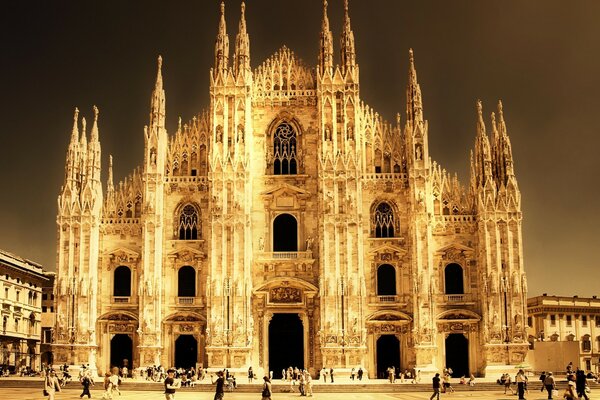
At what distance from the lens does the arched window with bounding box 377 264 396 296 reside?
164 ft

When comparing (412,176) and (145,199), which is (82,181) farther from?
(412,176)

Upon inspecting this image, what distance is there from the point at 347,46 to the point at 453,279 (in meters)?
15.6

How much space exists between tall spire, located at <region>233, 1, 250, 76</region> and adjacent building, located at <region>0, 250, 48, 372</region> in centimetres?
2435

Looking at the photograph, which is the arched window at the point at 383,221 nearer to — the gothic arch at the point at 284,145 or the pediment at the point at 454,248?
the pediment at the point at 454,248

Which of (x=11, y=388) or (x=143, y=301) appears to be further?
(x=143, y=301)

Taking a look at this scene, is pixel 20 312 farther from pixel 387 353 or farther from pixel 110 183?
pixel 387 353

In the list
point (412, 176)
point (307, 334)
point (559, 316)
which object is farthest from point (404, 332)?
point (559, 316)

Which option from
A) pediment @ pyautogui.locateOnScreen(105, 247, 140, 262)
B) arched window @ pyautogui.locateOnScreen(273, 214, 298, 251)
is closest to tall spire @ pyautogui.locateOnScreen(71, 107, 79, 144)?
pediment @ pyautogui.locateOnScreen(105, 247, 140, 262)

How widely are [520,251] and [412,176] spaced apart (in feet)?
24.8

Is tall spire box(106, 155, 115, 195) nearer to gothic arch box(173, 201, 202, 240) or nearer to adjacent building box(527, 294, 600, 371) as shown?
gothic arch box(173, 201, 202, 240)

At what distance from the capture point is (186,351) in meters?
49.9

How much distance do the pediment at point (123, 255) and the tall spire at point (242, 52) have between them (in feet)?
41.3

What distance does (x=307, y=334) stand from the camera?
163 feet

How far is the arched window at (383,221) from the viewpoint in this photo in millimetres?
50531
